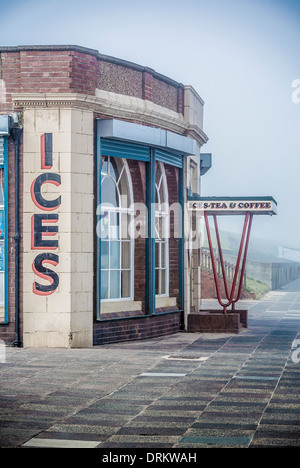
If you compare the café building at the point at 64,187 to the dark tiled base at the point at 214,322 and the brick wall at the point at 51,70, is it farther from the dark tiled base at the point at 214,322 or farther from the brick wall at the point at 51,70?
the dark tiled base at the point at 214,322

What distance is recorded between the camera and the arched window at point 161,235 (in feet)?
55.9

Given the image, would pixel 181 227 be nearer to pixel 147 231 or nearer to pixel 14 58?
pixel 147 231

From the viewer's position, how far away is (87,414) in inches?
319

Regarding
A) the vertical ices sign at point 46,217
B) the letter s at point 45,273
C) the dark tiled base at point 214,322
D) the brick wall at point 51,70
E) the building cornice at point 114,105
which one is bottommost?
the dark tiled base at point 214,322

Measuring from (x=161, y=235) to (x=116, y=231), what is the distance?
5.78 ft

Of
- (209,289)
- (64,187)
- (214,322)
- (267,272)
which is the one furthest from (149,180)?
(267,272)

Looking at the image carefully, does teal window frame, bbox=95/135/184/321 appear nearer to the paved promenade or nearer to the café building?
the café building

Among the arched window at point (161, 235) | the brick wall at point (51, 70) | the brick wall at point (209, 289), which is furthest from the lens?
the brick wall at point (209, 289)

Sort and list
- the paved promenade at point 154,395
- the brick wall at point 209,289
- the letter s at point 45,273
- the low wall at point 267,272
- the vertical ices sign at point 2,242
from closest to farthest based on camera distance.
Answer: the paved promenade at point 154,395 < the letter s at point 45,273 < the vertical ices sign at point 2,242 < the brick wall at point 209,289 < the low wall at point 267,272

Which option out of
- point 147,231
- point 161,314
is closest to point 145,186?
point 147,231

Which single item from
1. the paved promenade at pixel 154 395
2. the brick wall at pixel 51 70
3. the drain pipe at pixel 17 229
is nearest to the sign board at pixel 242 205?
the paved promenade at pixel 154 395

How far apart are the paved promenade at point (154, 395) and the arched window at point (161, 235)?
2437 millimetres

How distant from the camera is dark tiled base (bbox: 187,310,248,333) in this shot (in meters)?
16.7

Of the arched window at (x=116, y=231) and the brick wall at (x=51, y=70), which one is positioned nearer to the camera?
the brick wall at (x=51, y=70)
